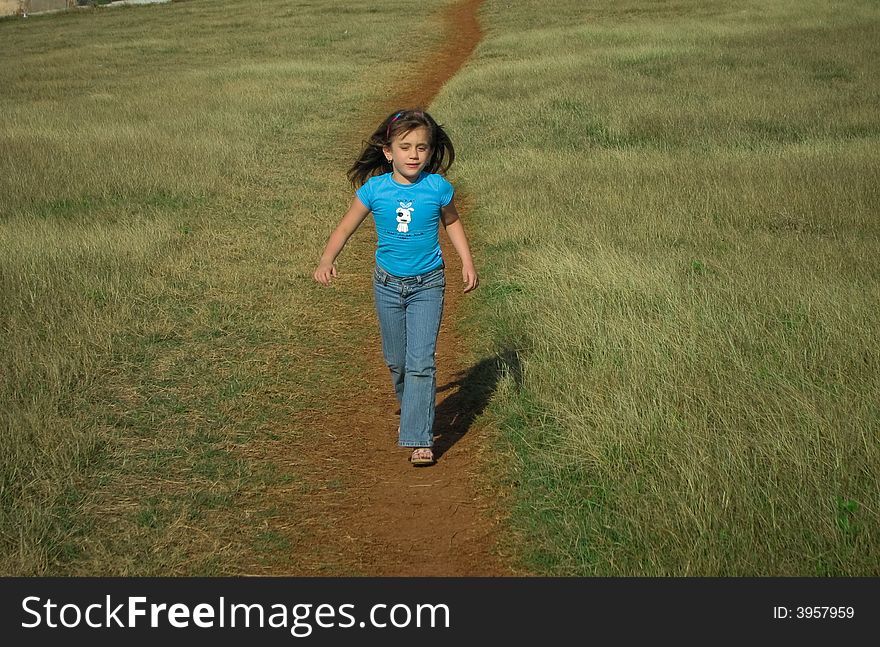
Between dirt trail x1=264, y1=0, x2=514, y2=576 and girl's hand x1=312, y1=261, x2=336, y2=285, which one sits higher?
girl's hand x1=312, y1=261, x2=336, y2=285

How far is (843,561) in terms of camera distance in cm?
412

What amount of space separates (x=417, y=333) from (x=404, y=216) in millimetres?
668

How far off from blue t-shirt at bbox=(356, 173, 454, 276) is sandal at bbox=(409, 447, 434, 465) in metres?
1.00

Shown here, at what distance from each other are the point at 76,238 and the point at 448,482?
6296 millimetres

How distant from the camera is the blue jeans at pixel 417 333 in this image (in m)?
5.49

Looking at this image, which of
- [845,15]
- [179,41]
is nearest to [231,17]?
[179,41]

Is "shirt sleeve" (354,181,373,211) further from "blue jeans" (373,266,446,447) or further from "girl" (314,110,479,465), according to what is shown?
"blue jeans" (373,266,446,447)

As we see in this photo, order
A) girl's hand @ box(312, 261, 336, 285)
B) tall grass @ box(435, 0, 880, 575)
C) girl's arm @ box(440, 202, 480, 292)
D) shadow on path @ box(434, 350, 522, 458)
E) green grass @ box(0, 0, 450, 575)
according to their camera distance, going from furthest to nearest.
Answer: shadow on path @ box(434, 350, 522, 458) → girl's hand @ box(312, 261, 336, 285) → girl's arm @ box(440, 202, 480, 292) → green grass @ box(0, 0, 450, 575) → tall grass @ box(435, 0, 880, 575)

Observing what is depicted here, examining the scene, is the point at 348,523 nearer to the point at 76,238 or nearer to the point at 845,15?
the point at 76,238

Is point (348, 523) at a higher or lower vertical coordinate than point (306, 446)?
lower

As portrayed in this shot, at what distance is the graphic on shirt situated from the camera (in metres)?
5.32

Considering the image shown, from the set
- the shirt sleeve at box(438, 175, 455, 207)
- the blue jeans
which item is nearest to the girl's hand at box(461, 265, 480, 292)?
the blue jeans

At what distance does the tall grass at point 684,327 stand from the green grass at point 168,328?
54.7 inches

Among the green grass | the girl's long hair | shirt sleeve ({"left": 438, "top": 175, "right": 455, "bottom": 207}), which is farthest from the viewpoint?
shirt sleeve ({"left": 438, "top": 175, "right": 455, "bottom": 207})
